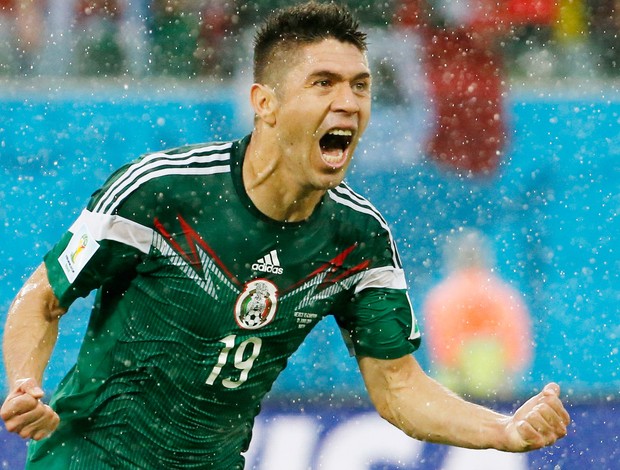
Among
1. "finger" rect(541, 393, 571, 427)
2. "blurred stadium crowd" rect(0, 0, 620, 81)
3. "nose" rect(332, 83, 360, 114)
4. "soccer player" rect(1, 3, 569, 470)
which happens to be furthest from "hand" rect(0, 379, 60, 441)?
"blurred stadium crowd" rect(0, 0, 620, 81)

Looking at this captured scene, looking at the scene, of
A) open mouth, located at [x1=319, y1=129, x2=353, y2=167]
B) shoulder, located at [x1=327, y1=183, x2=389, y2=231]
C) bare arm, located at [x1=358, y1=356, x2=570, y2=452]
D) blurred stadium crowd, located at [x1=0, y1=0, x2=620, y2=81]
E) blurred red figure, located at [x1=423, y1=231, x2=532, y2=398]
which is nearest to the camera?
bare arm, located at [x1=358, y1=356, x2=570, y2=452]

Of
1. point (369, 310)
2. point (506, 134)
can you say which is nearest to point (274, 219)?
point (369, 310)

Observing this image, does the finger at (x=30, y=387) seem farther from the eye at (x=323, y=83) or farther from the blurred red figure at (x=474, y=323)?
the blurred red figure at (x=474, y=323)

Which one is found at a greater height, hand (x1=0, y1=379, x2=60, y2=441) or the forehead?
the forehead

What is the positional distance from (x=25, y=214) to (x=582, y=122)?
2.85 metres

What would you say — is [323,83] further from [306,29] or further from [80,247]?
[80,247]

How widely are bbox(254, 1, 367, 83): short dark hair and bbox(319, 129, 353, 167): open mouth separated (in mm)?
239

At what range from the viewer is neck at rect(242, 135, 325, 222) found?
3078 mm

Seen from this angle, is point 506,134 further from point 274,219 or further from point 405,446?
point 274,219

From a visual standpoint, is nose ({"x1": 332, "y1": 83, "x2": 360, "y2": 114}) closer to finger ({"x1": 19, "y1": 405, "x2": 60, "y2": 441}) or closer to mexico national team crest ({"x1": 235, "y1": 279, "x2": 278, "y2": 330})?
mexico national team crest ({"x1": 235, "y1": 279, "x2": 278, "y2": 330})

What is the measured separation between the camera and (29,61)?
5.86 meters

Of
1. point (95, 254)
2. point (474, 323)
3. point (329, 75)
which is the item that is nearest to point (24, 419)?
point (95, 254)

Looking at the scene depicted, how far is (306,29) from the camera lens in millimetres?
3088

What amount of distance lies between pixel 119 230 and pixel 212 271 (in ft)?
0.90
